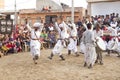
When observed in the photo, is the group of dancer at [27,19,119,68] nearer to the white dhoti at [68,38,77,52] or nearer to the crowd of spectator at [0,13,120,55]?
the white dhoti at [68,38,77,52]

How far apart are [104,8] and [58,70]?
1646 cm

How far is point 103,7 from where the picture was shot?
97.1ft

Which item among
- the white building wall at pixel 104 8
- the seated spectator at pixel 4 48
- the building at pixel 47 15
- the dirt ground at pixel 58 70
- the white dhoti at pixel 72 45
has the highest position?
the white building wall at pixel 104 8

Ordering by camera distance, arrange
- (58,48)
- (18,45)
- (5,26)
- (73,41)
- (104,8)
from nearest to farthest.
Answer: (58,48), (73,41), (18,45), (5,26), (104,8)

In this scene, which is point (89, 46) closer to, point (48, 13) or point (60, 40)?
point (60, 40)

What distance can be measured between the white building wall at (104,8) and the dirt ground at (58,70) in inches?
480

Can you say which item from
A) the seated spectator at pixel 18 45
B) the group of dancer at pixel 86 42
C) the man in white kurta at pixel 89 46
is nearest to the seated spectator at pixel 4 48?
the seated spectator at pixel 18 45

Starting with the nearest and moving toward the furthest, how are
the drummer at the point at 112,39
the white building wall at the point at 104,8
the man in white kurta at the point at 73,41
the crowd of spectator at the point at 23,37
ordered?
the drummer at the point at 112,39, the man in white kurta at the point at 73,41, the crowd of spectator at the point at 23,37, the white building wall at the point at 104,8

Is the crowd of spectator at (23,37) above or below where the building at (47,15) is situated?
below

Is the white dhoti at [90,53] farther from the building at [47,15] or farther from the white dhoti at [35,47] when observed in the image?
the building at [47,15]

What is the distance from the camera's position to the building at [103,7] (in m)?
28.7

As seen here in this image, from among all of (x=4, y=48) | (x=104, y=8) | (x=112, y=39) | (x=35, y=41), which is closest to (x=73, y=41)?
(x=112, y=39)

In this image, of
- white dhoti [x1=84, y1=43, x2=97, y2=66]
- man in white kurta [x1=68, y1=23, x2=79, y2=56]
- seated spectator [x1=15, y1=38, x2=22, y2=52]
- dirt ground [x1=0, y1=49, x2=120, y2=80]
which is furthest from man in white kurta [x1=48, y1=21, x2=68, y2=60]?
seated spectator [x1=15, y1=38, x2=22, y2=52]

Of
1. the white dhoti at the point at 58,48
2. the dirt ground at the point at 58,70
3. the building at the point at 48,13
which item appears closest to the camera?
the dirt ground at the point at 58,70
